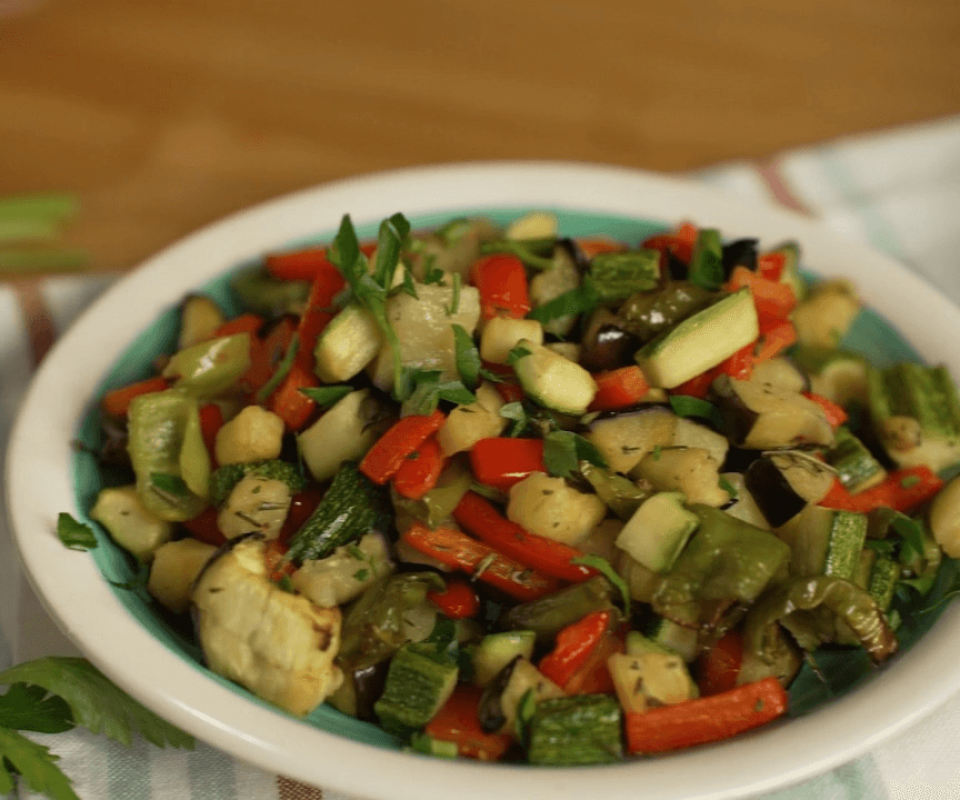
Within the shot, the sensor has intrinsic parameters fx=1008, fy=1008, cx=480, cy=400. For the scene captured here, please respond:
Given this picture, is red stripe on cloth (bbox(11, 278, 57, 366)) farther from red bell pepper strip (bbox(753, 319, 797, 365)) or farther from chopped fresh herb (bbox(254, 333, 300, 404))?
red bell pepper strip (bbox(753, 319, 797, 365))

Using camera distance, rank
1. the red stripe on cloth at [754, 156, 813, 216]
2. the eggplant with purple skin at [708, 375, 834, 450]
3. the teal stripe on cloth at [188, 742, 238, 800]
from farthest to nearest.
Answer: the red stripe on cloth at [754, 156, 813, 216] < the eggplant with purple skin at [708, 375, 834, 450] < the teal stripe on cloth at [188, 742, 238, 800]

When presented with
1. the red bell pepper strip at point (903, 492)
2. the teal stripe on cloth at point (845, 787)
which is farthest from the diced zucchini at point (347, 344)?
the teal stripe on cloth at point (845, 787)

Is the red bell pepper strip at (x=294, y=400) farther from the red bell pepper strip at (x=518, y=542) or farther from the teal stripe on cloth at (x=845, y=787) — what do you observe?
the teal stripe on cloth at (x=845, y=787)

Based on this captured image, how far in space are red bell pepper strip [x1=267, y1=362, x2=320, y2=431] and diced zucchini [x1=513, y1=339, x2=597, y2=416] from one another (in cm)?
44

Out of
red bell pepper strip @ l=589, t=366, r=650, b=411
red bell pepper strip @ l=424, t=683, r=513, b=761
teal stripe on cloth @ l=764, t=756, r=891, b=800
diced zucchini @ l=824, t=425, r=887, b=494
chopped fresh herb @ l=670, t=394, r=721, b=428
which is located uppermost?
red bell pepper strip @ l=589, t=366, r=650, b=411

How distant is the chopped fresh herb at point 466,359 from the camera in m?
1.96

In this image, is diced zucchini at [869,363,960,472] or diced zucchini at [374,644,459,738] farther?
diced zucchini at [869,363,960,472]

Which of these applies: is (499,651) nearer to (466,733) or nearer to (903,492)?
(466,733)

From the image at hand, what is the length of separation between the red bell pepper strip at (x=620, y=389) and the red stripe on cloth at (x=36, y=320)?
1576mm

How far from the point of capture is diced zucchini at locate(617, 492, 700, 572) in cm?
177

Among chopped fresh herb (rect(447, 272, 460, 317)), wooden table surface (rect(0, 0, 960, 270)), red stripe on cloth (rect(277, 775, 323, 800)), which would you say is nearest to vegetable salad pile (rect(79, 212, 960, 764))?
chopped fresh herb (rect(447, 272, 460, 317))

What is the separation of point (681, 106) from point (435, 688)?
10.2 ft

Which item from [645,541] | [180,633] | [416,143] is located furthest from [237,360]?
[416,143]

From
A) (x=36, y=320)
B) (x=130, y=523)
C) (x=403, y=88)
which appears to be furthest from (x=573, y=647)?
(x=403, y=88)
